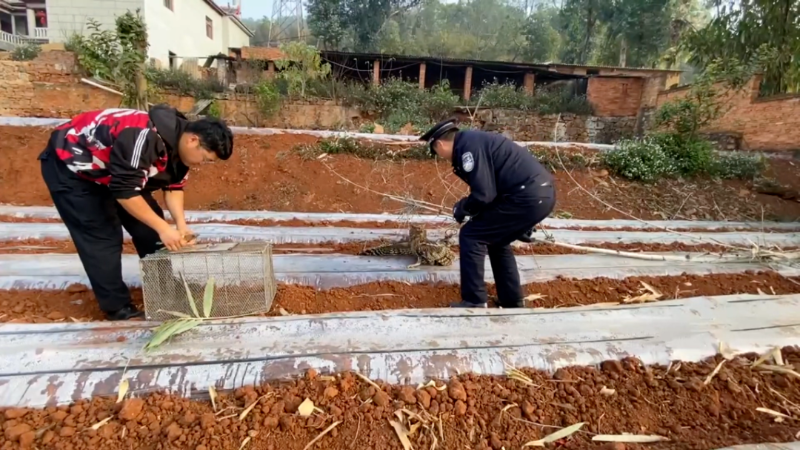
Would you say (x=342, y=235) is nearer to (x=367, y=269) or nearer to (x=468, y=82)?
(x=367, y=269)

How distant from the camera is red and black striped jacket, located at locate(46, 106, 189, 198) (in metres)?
2.08

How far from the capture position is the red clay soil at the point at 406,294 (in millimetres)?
2635

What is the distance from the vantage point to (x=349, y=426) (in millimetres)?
1607

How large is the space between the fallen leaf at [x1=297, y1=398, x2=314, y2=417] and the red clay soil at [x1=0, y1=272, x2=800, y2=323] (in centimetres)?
101

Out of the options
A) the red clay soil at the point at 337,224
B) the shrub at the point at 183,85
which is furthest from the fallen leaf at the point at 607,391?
the shrub at the point at 183,85

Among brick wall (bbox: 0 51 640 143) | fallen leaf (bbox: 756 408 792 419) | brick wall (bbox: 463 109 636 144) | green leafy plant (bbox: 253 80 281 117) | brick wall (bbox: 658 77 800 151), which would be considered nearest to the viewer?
fallen leaf (bbox: 756 408 792 419)

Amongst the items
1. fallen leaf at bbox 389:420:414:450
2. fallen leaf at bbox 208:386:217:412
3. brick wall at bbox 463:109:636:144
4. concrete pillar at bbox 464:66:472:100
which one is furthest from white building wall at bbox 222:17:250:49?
fallen leaf at bbox 389:420:414:450

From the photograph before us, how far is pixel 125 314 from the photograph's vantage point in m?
2.51

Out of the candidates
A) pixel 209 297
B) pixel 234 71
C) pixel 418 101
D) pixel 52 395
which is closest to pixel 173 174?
pixel 209 297

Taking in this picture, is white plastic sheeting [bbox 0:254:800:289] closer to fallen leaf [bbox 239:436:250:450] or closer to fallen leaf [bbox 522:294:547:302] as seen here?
fallen leaf [bbox 522:294:547:302]

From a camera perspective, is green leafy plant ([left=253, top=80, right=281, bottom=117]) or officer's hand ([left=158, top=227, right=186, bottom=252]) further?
green leafy plant ([left=253, top=80, right=281, bottom=117])

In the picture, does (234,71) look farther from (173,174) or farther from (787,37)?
(787,37)

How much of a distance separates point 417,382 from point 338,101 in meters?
11.0

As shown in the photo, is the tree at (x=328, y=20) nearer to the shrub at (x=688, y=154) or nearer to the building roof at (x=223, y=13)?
the building roof at (x=223, y=13)
